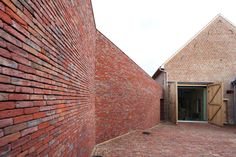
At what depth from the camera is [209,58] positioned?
14500 millimetres

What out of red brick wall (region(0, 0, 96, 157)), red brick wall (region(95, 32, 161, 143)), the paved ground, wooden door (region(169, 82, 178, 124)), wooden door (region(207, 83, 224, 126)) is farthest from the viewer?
wooden door (region(169, 82, 178, 124))

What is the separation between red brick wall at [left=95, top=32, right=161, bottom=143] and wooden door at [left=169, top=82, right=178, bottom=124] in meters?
4.24

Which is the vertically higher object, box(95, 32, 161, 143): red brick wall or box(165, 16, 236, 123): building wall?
box(165, 16, 236, 123): building wall

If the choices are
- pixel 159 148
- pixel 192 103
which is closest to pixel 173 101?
pixel 192 103

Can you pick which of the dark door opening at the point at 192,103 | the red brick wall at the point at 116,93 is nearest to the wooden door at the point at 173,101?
the dark door opening at the point at 192,103

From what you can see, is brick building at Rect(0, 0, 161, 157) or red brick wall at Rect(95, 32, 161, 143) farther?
red brick wall at Rect(95, 32, 161, 143)

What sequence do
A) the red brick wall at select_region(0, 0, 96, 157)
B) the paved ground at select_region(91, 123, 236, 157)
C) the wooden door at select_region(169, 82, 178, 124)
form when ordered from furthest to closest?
the wooden door at select_region(169, 82, 178, 124) → the paved ground at select_region(91, 123, 236, 157) → the red brick wall at select_region(0, 0, 96, 157)

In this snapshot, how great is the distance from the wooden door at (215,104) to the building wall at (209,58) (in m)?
1.25

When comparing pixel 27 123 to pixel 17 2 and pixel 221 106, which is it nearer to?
pixel 17 2

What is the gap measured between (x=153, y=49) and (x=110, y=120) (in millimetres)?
24351

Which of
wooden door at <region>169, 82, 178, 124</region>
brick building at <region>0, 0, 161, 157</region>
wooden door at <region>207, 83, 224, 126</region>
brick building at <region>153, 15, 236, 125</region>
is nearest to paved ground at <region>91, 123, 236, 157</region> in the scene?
brick building at <region>0, 0, 161, 157</region>

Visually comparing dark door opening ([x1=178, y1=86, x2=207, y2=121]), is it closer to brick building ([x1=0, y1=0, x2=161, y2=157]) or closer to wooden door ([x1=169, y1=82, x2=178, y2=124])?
wooden door ([x1=169, y1=82, x2=178, y2=124])

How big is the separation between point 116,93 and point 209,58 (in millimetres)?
10667

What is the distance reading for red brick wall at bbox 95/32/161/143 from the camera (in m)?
6.49
